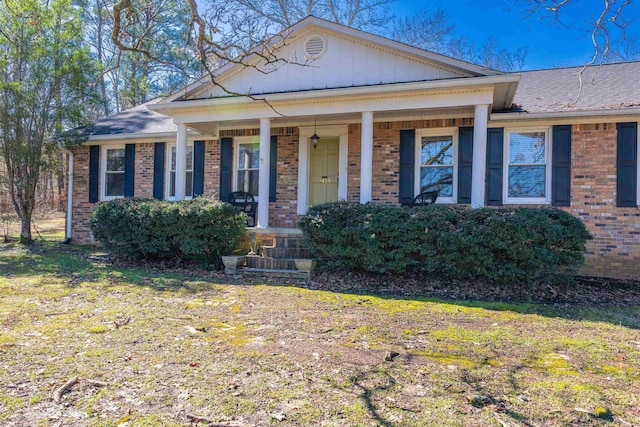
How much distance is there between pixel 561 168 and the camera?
8.27m

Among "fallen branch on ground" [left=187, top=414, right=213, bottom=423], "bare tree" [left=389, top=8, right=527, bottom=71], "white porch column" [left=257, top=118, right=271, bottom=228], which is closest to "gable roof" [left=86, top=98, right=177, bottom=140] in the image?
"white porch column" [left=257, top=118, right=271, bottom=228]

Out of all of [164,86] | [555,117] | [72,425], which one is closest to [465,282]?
[555,117]

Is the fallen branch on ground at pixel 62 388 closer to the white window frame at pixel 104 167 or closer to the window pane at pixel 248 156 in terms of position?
the window pane at pixel 248 156

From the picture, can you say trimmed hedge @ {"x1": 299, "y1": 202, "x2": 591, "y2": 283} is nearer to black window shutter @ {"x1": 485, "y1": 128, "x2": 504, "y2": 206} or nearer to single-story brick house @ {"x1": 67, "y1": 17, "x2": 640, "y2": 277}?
single-story brick house @ {"x1": 67, "y1": 17, "x2": 640, "y2": 277}

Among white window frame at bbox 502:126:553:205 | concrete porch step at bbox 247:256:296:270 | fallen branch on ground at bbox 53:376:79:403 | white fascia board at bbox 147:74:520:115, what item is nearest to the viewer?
fallen branch on ground at bbox 53:376:79:403

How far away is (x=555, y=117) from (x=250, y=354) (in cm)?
764

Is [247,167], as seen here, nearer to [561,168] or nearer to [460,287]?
[460,287]

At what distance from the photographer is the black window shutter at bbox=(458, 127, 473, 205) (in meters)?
8.70

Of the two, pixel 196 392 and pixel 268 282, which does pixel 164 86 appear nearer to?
pixel 268 282

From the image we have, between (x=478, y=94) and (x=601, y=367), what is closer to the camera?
(x=601, y=367)

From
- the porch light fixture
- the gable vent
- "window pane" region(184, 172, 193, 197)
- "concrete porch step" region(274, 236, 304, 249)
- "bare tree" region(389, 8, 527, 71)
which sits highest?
"bare tree" region(389, 8, 527, 71)

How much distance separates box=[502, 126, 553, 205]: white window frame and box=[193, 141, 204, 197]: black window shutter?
719cm

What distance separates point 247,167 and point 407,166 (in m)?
4.00

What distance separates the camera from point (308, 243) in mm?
7453
